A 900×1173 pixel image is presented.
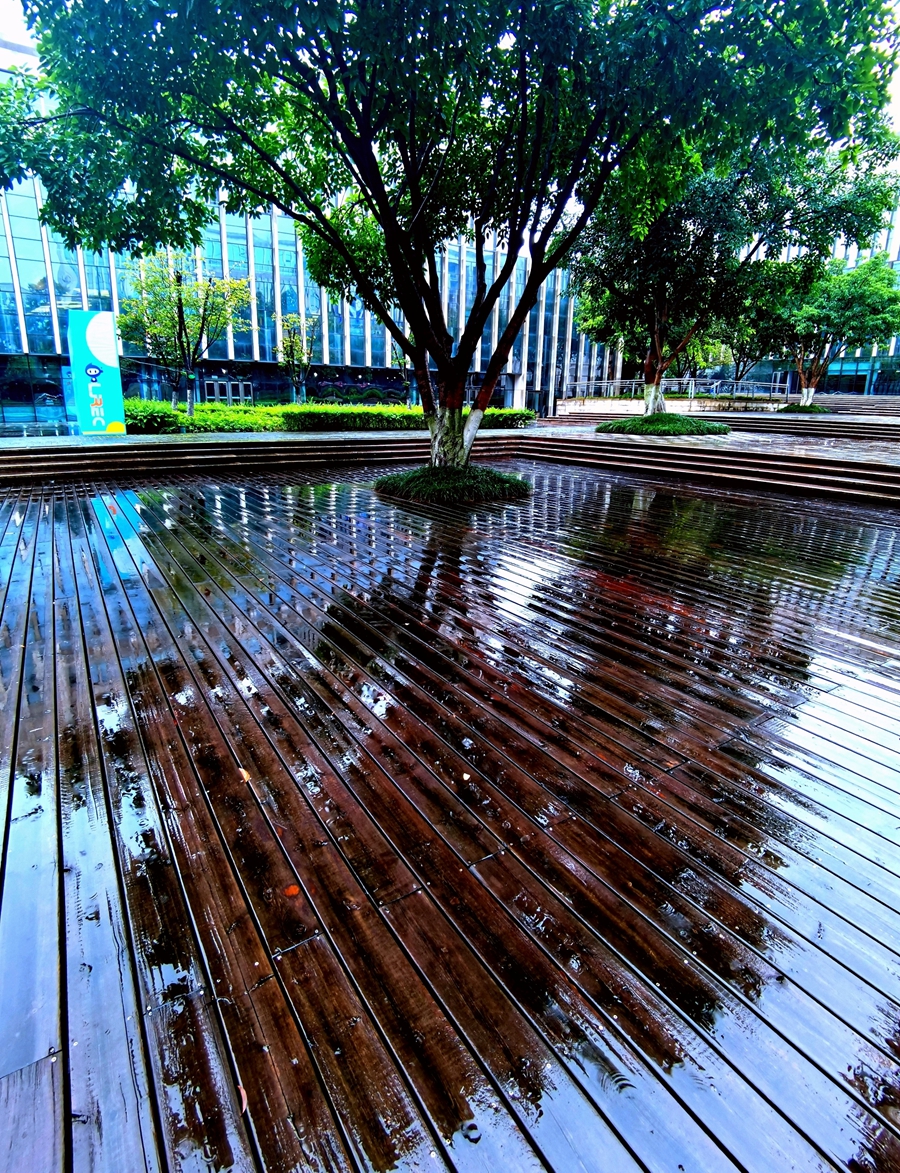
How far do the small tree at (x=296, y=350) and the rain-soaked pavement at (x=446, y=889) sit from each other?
27.1 metres

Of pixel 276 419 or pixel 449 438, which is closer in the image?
pixel 449 438

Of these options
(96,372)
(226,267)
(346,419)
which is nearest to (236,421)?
(346,419)

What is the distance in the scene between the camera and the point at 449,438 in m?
8.81

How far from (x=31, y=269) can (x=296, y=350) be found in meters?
11.4

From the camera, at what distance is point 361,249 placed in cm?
1067

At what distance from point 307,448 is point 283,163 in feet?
15.8

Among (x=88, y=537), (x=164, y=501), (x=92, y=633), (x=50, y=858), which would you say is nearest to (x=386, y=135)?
(x=164, y=501)

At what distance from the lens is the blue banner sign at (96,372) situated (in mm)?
14008

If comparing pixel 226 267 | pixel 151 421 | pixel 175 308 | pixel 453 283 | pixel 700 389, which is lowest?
pixel 151 421

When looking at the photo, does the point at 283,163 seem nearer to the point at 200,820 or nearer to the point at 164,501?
the point at 164,501

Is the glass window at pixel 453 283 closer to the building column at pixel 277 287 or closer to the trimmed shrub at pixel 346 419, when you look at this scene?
the building column at pixel 277 287

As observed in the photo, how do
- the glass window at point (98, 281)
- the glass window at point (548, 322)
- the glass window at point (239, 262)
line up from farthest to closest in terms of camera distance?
the glass window at point (548, 322) → the glass window at point (239, 262) → the glass window at point (98, 281)

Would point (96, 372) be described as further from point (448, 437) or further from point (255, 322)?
point (255, 322)

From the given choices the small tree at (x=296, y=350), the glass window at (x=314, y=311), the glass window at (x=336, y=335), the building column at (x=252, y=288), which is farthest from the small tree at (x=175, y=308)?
the glass window at (x=336, y=335)
